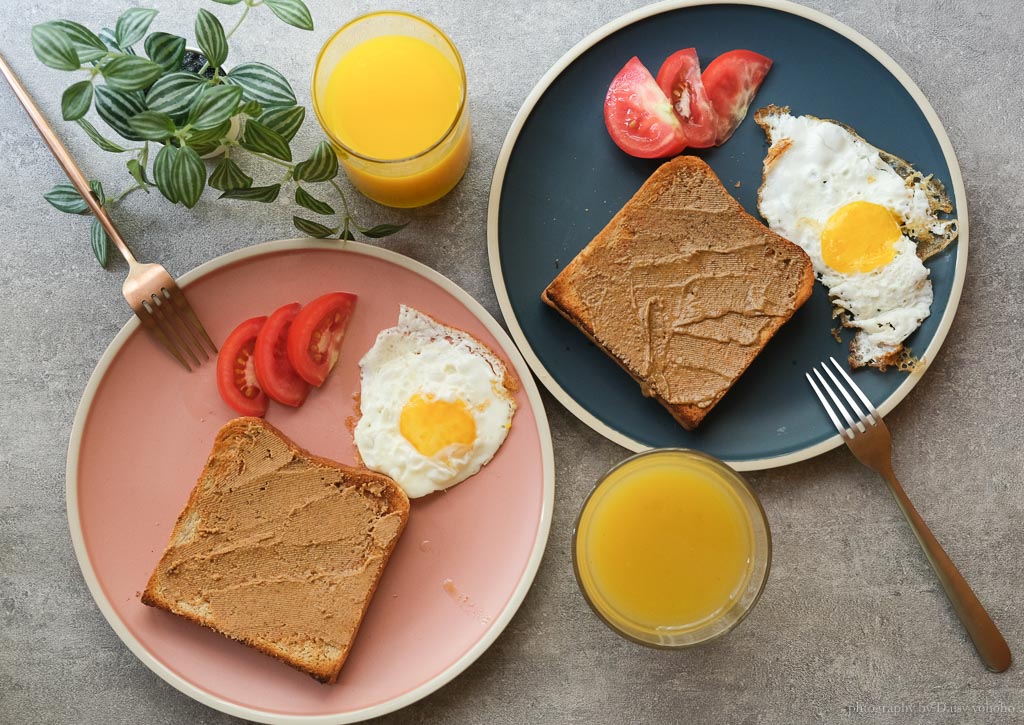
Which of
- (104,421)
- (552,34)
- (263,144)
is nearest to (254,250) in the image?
(263,144)

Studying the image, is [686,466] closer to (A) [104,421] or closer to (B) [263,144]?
(B) [263,144]

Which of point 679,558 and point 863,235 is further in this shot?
point 863,235

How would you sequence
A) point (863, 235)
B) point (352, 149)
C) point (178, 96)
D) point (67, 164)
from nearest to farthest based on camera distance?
point (178, 96), point (352, 149), point (67, 164), point (863, 235)

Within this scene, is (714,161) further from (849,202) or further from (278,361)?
(278,361)

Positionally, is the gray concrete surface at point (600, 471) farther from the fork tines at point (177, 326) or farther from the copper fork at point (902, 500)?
the fork tines at point (177, 326)

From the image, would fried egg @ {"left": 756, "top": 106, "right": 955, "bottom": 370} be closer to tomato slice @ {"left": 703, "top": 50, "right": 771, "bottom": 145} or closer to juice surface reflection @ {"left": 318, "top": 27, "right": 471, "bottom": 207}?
tomato slice @ {"left": 703, "top": 50, "right": 771, "bottom": 145}

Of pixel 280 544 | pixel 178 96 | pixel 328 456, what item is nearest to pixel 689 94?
pixel 178 96

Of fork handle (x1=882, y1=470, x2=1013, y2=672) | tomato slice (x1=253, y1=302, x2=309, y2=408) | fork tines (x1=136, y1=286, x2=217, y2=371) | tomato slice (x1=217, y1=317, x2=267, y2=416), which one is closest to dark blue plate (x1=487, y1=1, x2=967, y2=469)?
fork handle (x1=882, y1=470, x2=1013, y2=672)
